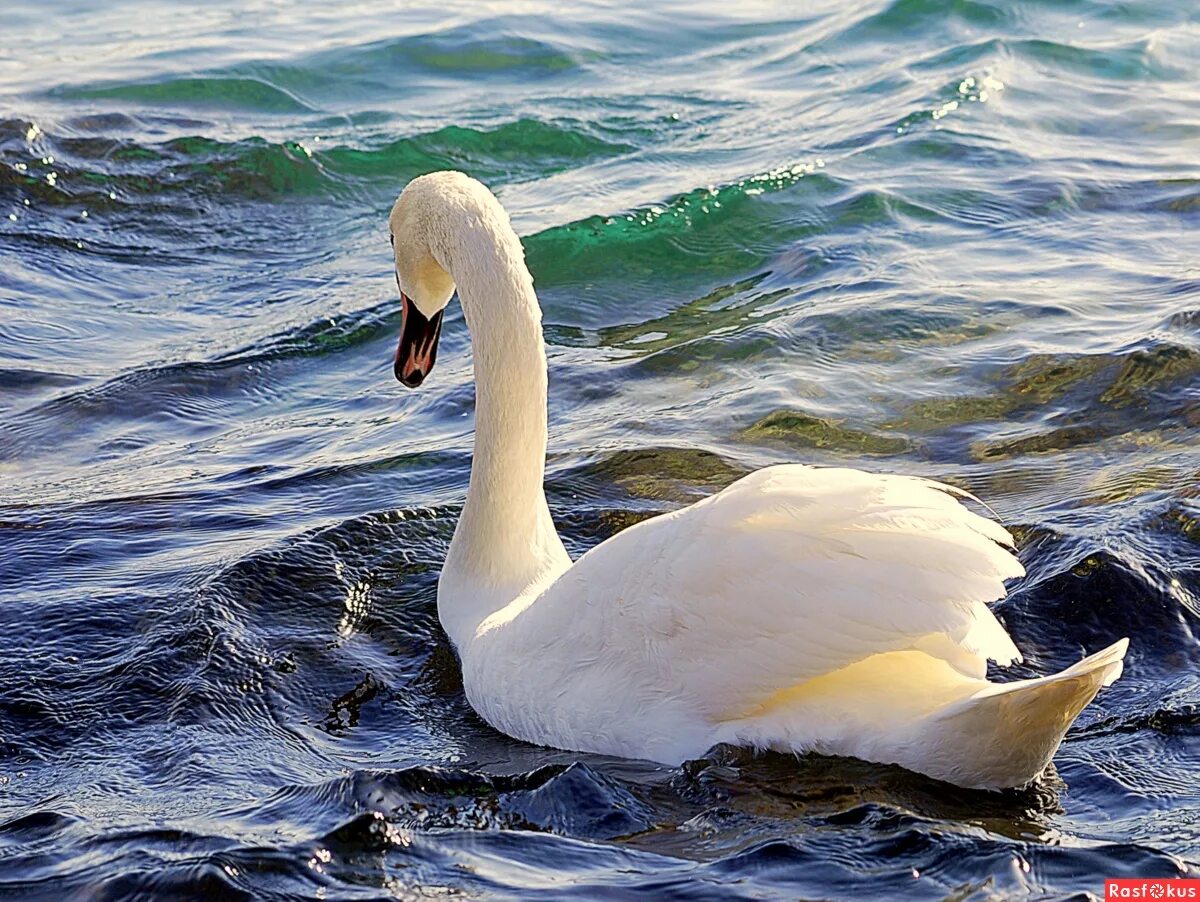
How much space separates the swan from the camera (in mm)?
4156

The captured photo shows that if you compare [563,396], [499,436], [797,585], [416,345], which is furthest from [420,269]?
[797,585]

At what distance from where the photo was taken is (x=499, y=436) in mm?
5832

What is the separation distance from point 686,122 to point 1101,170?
11.1ft

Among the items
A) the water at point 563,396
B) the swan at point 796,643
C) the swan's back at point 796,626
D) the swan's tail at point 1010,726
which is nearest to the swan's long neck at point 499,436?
the water at point 563,396

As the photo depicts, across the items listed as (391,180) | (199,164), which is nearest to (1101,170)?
(391,180)

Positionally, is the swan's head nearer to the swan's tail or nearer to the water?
the water

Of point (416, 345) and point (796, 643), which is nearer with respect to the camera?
point (796, 643)

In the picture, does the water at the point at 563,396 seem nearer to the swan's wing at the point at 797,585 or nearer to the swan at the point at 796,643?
the swan at the point at 796,643

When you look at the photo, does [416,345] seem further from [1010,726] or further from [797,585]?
[1010,726]

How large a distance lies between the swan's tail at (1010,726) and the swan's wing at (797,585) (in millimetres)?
196

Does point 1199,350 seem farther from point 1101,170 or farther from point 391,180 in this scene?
point 391,180

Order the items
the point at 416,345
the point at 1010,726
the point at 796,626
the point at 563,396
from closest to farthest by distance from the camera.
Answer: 1. the point at 1010,726
2. the point at 796,626
3. the point at 416,345
4. the point at 563,396

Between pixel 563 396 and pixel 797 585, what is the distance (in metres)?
4.27

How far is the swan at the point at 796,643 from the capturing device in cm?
416
